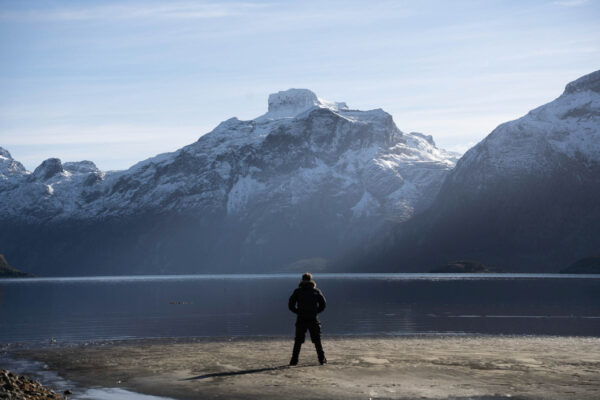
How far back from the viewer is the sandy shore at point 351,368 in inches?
1102

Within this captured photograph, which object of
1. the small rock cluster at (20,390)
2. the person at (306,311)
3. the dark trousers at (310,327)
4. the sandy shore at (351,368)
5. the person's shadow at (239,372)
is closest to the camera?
the small rock cluster at (20,390)

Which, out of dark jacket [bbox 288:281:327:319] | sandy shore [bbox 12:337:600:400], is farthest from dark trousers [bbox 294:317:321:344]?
sandy shore [bbox 12:337:600:400]

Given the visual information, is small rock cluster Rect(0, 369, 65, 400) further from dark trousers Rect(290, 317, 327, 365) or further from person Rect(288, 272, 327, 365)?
person Rect(288, 272, 327, 365)

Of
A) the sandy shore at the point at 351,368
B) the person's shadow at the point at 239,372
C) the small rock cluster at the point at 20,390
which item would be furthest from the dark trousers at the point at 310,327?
the small rock cluster at the point at 20,390

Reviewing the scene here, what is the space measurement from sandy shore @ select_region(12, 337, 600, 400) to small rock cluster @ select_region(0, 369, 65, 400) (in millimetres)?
3449

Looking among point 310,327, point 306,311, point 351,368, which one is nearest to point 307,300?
point 306,311

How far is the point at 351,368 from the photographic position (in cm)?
3347

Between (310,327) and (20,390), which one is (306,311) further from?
(20,390)

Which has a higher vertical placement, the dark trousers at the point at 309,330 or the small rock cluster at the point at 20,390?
the dark trousers at the point at 309,330

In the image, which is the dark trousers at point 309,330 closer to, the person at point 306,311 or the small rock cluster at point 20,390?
the person at point 306,311

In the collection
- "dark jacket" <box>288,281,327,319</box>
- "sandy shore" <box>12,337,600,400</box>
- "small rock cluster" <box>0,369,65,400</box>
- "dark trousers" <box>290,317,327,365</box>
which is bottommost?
"sandy shore" <box>12,337,600,400</box>

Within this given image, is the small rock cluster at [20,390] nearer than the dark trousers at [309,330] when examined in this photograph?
Yes

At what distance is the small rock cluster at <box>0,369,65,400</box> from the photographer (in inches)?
1034

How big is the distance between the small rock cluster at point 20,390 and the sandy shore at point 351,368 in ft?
11.3
